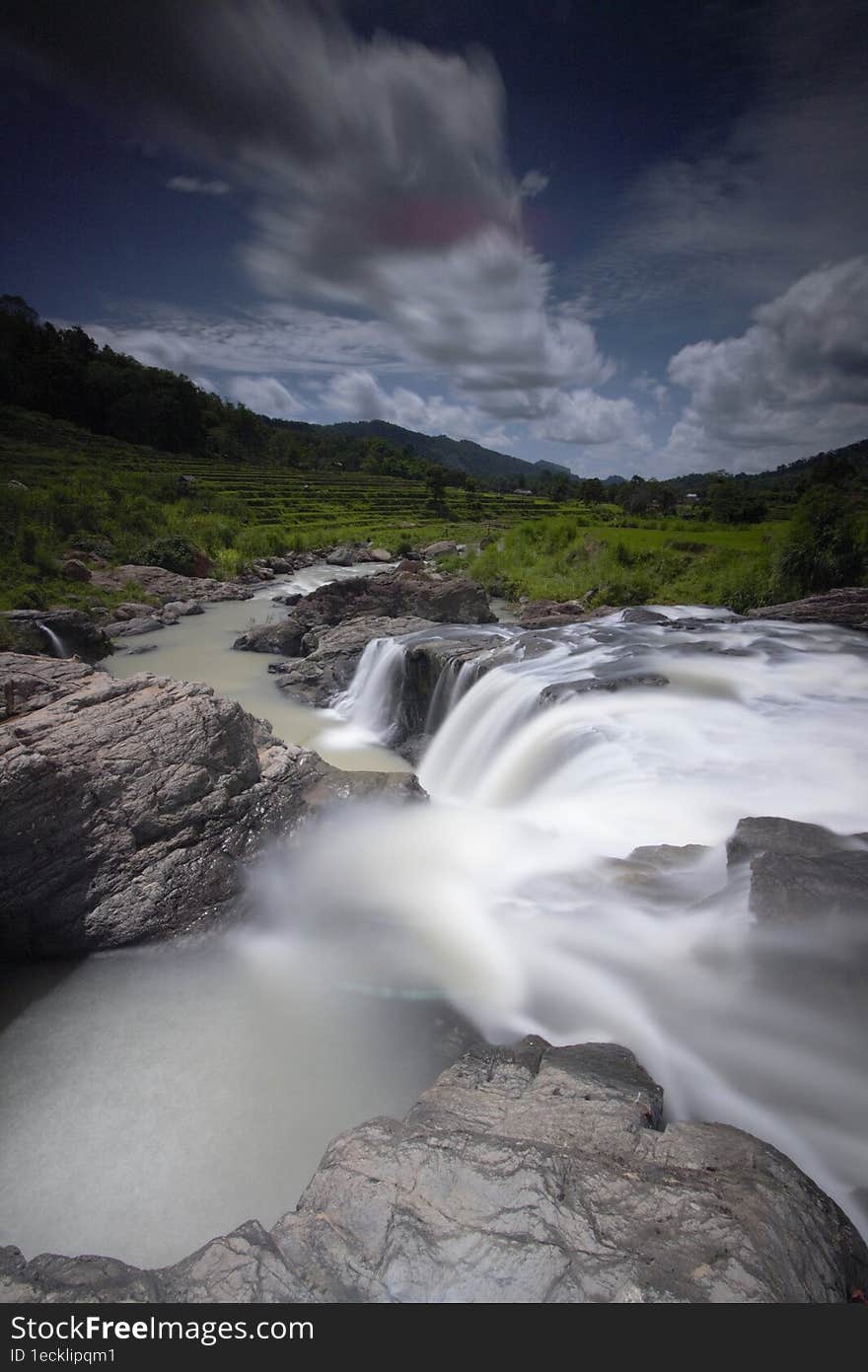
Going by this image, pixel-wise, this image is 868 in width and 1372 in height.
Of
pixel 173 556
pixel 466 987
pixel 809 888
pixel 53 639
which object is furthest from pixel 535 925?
pixel 173 556

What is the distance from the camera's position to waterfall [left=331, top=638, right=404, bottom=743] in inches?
583

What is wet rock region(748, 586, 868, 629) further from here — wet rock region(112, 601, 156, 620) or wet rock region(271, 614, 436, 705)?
wet rock region(112, 601, 156, 620)

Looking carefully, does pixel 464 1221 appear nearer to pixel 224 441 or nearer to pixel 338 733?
pixel 338 733

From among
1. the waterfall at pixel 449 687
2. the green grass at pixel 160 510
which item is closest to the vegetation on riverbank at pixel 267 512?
the green grass at pixel 160 510

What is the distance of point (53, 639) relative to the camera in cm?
1806

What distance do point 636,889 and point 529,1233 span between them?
177 inches

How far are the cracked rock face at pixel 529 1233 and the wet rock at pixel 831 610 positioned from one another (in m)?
17.5

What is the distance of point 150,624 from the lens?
23.4m

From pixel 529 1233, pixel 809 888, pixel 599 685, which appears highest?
pixel 599 685

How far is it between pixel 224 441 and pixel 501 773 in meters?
93.7

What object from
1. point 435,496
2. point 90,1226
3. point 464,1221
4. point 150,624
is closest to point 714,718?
point 464,1221

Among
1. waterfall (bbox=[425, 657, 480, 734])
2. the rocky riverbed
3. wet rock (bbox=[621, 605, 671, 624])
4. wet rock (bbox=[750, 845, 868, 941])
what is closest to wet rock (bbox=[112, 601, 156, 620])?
the rocky riverbed

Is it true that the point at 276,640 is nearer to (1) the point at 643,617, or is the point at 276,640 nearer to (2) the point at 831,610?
(1) the point at 643,617

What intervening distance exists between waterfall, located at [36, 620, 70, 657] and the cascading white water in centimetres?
1317
